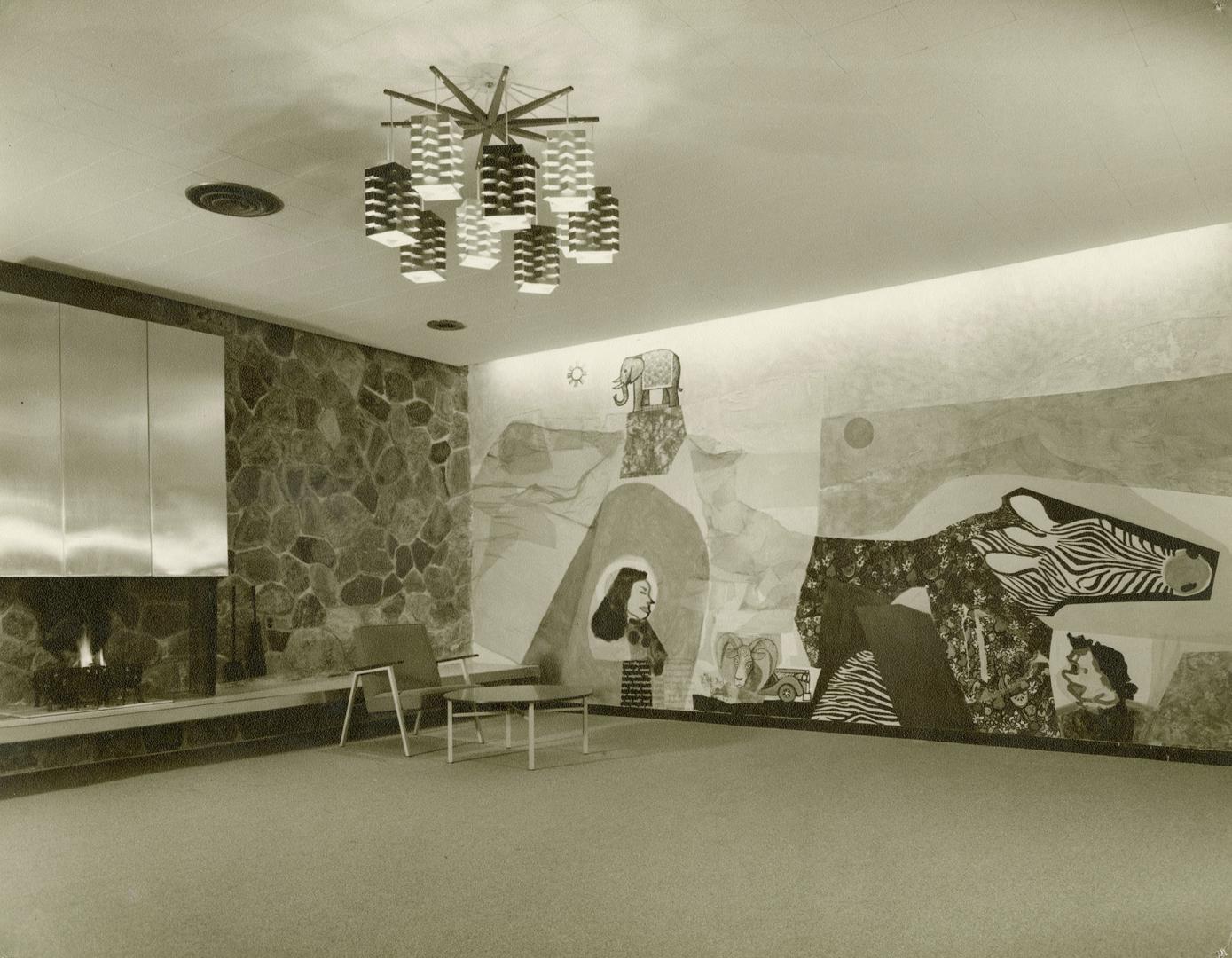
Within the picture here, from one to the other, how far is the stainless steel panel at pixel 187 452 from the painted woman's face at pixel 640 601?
306cm

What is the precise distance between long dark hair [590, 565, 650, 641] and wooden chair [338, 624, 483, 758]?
1.32 m

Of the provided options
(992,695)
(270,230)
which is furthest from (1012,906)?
(270,230)

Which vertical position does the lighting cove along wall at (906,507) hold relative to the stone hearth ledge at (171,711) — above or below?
above

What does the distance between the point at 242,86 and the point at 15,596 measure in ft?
11.6

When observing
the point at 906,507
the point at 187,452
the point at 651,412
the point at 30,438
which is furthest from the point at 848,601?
the point at 30,438

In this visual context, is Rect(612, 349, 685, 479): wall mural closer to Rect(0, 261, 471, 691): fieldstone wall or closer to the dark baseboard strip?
Rect(0, 261, 471, 691): fieldstone wall

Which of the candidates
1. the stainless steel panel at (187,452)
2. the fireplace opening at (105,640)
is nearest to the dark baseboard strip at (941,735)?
the fireplace opening at (105,640)

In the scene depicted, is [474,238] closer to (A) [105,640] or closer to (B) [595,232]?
(B) [595,232]

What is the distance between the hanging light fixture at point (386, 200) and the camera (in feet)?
11.9

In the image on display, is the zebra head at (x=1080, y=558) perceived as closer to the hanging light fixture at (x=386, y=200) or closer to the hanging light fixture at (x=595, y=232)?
the hanging light fixture at (x=595, y=232)

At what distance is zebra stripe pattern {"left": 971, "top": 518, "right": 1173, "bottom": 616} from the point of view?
5457 mm

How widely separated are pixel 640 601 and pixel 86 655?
3860mm

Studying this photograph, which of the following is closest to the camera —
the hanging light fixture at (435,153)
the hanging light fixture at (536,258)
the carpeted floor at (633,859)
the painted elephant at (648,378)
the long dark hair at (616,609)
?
the carpeted floor at (633,859)

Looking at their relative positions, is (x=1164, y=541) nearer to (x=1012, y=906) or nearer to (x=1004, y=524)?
(x=1004, y=524)
